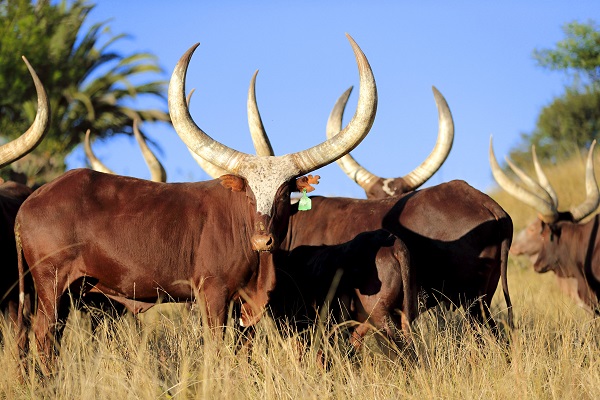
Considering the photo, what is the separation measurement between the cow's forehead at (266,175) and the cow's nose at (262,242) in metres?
0.22

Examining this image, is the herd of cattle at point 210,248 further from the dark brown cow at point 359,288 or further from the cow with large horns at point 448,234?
the cow with large horns at point 448,234

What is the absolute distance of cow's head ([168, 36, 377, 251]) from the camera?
559cm

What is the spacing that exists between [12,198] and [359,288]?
361cm

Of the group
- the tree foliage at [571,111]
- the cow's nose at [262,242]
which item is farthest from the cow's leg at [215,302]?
the tree foliage at [571,111]

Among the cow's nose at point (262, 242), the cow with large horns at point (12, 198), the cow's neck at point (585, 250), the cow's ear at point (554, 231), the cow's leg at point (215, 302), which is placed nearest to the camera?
the cow's nose at point (262, 242)

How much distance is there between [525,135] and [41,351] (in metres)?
22.9

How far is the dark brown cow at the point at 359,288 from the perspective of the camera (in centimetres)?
571

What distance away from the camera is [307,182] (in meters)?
5.71

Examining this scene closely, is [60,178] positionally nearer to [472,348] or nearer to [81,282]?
[81,282]

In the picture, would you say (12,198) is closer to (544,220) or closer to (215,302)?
(215,302)

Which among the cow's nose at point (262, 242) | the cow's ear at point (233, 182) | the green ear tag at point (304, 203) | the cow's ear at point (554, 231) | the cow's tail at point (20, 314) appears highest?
the cow's ear at point (233, 182)

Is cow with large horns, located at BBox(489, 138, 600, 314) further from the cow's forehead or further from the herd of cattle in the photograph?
the cow's forehead

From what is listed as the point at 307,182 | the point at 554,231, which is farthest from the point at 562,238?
the point at 307,182

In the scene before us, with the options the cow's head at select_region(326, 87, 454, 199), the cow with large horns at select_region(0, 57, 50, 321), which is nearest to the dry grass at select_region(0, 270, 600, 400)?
the cow with large horns at select_region(0, 57, 50, 321)
